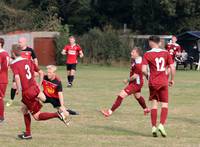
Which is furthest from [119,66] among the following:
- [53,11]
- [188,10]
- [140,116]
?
[140,116]

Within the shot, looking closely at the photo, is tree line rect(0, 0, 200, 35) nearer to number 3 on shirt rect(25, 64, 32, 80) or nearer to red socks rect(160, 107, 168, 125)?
red socks rect(160, 107, 168, 125)

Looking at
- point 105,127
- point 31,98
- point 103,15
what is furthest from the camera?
point 103,15

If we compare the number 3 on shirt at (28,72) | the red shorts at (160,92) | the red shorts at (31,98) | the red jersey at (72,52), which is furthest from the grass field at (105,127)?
the red jersey at (72,52)

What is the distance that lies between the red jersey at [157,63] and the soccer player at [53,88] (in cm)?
194

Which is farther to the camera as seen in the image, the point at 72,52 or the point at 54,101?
the point at 72,52

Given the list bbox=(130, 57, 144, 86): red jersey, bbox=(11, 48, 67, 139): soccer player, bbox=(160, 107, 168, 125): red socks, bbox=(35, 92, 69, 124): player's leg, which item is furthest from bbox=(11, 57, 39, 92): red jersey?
bbox=(130, 57, 144, 86): red jersey

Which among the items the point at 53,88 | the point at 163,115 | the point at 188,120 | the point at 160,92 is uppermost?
the point at 160,92

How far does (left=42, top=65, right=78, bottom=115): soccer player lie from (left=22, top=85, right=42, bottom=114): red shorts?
121cm

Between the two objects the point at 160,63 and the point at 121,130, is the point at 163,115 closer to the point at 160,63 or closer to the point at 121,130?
the point at 160,63

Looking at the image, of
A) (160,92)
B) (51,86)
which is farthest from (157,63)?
(51,86)

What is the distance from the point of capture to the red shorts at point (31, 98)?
11219 millimetres

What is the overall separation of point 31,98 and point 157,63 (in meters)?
2.50

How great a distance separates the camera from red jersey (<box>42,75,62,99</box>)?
42.4 ft

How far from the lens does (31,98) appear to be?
11.2m
